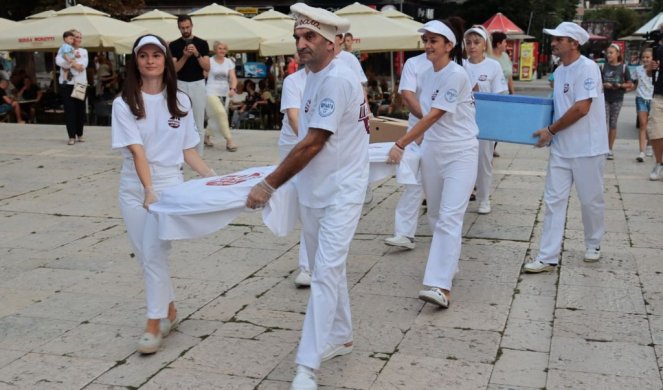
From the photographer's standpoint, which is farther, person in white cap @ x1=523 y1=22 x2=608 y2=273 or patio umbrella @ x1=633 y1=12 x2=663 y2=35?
patio umbrella @ x1=633 y1=12 x2=663 y2=35

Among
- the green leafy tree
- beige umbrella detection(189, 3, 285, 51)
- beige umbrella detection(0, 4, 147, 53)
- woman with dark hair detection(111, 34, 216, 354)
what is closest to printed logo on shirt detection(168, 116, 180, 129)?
woman with dark hair detection(111, 34, 216, 354)

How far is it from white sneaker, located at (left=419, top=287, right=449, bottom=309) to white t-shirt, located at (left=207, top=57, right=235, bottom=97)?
26.3 ft

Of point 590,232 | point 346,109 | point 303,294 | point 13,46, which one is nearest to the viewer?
point 346,109

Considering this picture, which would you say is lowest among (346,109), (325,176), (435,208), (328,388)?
(328,388)

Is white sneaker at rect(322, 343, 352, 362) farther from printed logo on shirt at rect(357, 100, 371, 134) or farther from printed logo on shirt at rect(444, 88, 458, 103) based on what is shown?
printed logo on shirt at rect(444, 88, 458, 103)

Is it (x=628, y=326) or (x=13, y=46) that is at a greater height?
Answer: (x=13, y=46)

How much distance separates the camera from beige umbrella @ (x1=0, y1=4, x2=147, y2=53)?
16.7 metres

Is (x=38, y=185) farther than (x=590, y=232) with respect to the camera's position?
Yes

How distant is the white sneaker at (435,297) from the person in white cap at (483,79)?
3054 millimetres

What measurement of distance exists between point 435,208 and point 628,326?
4.90ft

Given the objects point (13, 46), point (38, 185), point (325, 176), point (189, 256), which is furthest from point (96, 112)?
point (325, 176)

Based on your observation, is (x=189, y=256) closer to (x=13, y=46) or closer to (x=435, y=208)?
(x=435, y=208)

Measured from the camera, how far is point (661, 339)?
460 cm

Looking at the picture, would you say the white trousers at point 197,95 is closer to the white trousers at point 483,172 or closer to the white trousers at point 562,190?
the white trousers at point 483,172
